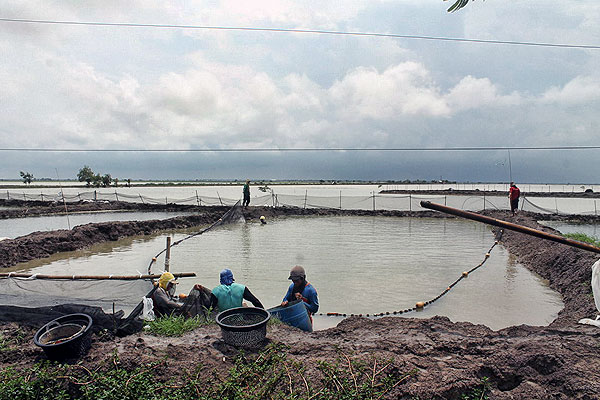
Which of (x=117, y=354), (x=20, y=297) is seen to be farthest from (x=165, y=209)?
(x=117, y=354)

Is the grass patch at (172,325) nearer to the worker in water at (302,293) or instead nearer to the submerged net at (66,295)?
the submerged net at (66,295)

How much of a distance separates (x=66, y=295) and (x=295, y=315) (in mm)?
3188

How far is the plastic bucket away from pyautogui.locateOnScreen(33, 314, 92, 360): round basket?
7.25 ft

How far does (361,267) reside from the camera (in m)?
9.60

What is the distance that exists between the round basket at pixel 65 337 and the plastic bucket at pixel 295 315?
221 cm

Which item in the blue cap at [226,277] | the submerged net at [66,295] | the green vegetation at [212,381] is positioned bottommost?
the green vegetation at [212,381]

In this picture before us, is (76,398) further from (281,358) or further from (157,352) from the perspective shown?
(281,358)

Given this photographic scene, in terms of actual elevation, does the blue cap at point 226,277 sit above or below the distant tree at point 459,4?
below

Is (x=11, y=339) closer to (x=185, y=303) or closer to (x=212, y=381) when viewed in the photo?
(x=185, y=303)

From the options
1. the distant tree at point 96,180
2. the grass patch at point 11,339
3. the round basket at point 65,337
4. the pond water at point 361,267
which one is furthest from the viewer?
the distant tree at point 96,180

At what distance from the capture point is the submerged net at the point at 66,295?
482 centimetres

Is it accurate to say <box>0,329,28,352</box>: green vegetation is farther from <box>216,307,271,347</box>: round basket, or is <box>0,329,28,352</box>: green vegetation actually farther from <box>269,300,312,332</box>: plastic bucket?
<box>269,300,312,332</box>: plastic bucket

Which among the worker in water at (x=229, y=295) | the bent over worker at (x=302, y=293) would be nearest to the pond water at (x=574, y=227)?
the bent over worker at (x=302, y=293)

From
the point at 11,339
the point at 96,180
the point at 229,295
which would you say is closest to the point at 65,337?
the point at 11,339
